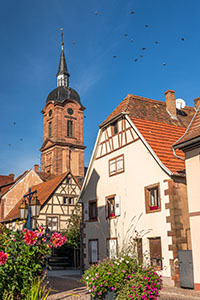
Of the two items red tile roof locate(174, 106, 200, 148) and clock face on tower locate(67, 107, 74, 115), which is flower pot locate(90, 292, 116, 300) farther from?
clock face on tower locate(67, 107, 74, 115)

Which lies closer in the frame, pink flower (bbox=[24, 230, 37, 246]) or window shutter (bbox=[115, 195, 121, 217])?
pink flower (bbox=[24, 230, 37, 246])

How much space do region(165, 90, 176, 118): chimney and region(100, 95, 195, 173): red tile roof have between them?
0.78 feet

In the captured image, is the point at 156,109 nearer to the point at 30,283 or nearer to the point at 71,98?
the point at 30,283

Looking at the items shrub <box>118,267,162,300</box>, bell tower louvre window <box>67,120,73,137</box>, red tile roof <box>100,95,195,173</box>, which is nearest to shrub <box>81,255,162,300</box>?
shrub <box>118,267,162,300</box>

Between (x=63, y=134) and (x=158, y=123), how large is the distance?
1587 inches

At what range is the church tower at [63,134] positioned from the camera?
56281 mm

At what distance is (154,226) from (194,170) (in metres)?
3.57

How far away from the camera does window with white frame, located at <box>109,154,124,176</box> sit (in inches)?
725

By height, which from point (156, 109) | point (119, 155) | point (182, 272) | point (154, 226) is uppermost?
point (156, 109)

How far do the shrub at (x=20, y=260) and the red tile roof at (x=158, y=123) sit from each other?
8459mm

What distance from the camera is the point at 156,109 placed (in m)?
20.0

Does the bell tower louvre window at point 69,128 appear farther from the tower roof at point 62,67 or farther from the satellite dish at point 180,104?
the satellite dish at point 180,104

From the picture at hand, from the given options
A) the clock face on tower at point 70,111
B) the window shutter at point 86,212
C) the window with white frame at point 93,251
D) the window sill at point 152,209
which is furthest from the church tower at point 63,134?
the window sill at point 152,209

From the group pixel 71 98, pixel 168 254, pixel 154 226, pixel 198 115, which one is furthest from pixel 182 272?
pixel 71 98
